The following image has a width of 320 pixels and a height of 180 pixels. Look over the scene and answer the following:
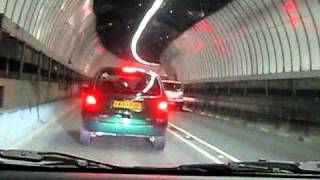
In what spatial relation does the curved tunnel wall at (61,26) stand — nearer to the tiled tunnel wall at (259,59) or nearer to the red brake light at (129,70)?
the tiled tunnel wall at (259,59)

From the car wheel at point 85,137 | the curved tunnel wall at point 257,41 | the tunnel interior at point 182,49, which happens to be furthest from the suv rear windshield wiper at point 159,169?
the curved tunnel wall at point 257,41

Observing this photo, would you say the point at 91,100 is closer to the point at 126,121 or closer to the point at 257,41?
the point at 126,121

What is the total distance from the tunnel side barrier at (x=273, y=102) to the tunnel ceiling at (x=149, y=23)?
10.5 ft

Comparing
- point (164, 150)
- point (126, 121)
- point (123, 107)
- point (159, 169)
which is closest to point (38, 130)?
point (123, 107)

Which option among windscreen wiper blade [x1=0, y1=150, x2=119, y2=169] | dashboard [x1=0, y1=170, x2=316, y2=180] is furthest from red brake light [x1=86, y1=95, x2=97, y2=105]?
dashboard [x1=0, y1=170, x2=316, y2=180]

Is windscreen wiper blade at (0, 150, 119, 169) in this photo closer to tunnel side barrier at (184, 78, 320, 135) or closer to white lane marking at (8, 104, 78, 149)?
white lane marking at (8, 104, 78, 149)

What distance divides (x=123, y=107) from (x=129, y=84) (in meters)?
0.41

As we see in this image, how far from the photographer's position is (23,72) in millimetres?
16594

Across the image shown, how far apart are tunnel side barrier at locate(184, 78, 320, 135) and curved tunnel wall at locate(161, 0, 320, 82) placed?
4.08 feet

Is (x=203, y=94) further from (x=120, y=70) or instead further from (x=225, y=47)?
(x=120, y=70)

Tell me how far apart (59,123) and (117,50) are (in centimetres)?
193

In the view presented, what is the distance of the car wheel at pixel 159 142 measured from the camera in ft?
39.0

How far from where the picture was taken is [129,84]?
12148 millimetres

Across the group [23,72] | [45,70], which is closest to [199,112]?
[45,70]
